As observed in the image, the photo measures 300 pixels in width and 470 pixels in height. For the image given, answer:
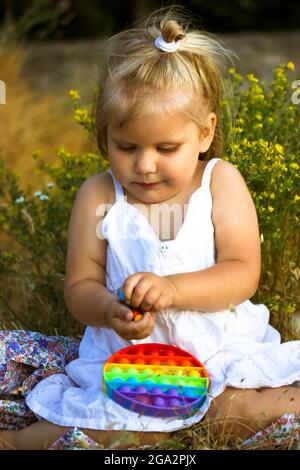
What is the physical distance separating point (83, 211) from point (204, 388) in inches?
26.9

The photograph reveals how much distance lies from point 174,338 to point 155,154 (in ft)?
1.76

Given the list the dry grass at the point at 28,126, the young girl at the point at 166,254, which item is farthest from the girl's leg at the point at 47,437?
the dry grass at the point at 28,126

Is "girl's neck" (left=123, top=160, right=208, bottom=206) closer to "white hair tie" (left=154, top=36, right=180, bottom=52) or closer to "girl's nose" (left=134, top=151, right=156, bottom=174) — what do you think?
"girl's nose" (left=134, top=151, right=156, bottom=174)

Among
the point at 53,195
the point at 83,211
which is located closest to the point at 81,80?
the point at 53,195

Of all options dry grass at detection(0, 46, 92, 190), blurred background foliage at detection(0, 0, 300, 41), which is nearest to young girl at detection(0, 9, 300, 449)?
dry grass at detection(0, 46, 92, 190)

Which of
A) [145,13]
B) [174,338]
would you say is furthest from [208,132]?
[145,13]

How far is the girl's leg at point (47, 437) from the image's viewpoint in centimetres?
212

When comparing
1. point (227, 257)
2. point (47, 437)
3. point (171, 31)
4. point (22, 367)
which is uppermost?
point (171, 31)

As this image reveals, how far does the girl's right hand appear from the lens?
6.61 feet

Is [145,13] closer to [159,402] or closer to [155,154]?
[155,154]

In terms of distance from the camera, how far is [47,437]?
7.19ft
